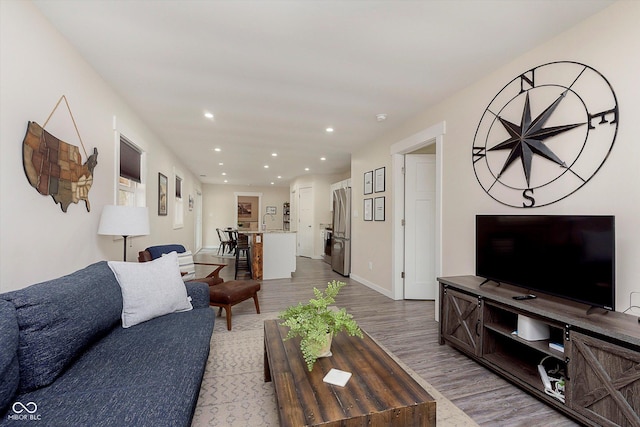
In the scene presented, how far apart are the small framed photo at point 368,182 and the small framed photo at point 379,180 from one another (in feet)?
0.47

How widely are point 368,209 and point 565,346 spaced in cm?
356

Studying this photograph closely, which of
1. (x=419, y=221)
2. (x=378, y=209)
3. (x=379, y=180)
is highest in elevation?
(x=379, y=180)

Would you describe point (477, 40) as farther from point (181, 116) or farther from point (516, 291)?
point (181, 116)

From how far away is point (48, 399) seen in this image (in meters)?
1.15

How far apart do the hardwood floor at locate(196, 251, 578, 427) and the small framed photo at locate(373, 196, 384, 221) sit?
1218 mm

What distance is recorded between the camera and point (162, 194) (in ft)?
15.9

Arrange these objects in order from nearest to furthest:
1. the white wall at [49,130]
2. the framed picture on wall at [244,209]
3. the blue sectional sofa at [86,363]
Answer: the blue sectional sofa at [86,363]
the white wall at [49,130]
the framed picture on wall at [244,209]

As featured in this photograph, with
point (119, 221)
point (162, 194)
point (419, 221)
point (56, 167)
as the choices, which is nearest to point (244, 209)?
point (162, 194)

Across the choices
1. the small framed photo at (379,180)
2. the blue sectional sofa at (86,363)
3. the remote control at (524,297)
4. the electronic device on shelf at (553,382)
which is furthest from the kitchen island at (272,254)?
the electronic device on shelf at (553,382)

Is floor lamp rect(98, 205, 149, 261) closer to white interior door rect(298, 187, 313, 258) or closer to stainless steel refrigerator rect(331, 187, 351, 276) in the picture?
stainless steel refrigerator rect(331, 187, 351, 276)

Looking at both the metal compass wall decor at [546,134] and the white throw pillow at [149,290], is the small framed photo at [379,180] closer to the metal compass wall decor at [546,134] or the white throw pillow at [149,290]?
the metal compass wall decor at [546,134]

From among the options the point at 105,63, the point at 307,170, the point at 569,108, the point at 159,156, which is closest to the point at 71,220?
the point at 105,63

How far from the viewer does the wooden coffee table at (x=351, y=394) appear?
111cm

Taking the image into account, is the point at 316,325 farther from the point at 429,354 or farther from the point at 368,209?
the point at 368,209
